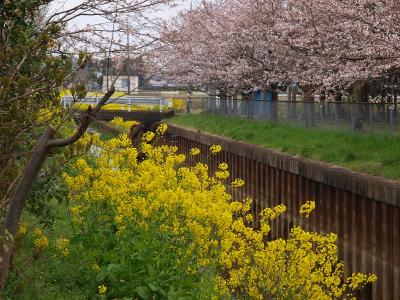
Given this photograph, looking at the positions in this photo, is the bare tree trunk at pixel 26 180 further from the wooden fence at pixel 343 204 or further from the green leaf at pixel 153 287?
the wooden fence at pixel 343 204

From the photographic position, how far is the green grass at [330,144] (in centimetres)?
1327

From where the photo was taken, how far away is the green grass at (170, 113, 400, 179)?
43.5 feet

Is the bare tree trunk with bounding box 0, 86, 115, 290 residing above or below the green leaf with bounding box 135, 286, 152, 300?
above

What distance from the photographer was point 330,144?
16453 millimetres

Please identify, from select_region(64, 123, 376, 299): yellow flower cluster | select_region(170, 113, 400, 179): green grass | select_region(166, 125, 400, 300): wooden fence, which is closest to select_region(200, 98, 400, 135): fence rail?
select_region(170, 113, 400, 179): green grass

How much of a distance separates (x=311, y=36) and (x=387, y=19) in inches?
219

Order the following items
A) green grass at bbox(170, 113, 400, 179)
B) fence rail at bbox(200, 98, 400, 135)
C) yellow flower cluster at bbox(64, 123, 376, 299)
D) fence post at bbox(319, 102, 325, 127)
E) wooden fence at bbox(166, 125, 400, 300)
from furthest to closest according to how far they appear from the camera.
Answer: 1. fence post at bbox(319, 102, 325, 127)
2. fence rail at bbox(200, 98, 400, 135)
3. green grass at bbox(170, 113, 400, 179)
4. wooden fence at bbox(166, 125, 400, 300)
5. yellow flower cluster at bbox(64, 123, 376, 299)

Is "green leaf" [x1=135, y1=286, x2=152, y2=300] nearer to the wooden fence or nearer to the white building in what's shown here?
the white building

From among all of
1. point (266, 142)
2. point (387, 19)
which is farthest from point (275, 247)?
point (266, 142)

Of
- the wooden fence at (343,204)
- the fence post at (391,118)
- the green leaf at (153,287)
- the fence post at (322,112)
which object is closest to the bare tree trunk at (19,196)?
the green leaf at (153,287)

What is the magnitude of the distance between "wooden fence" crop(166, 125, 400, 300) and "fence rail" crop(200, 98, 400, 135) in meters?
1.86

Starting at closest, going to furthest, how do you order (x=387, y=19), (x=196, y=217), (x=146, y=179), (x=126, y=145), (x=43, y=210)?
(x=196, y=217), (x=146, y=179), (x=43, y=210), (x=126, y=145), (x=387, y=19)

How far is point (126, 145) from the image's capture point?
350 inches

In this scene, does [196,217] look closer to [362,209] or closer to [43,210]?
[43,210]
